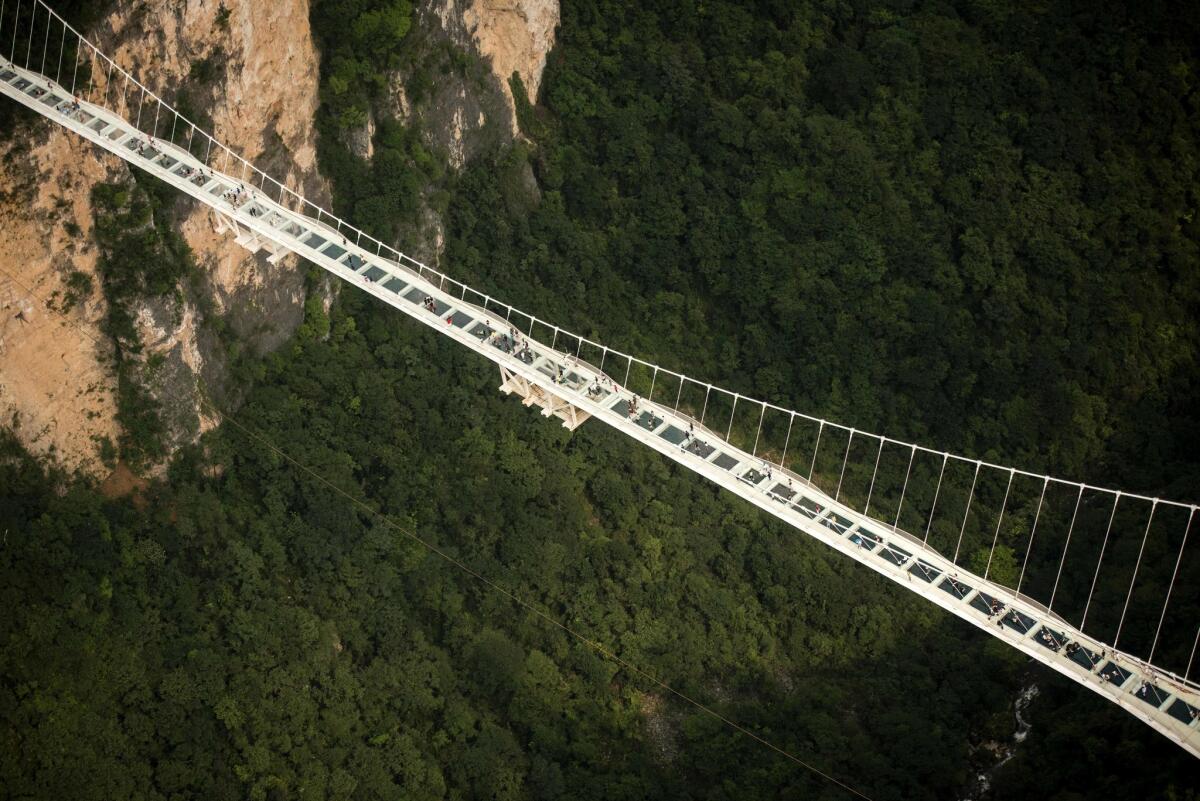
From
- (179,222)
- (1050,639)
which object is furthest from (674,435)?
(179,222)

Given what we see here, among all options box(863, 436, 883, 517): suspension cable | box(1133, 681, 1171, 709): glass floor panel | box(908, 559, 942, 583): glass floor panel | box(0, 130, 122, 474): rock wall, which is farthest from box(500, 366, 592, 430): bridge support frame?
box(1133, 681, 1171, 709): glass floor panel

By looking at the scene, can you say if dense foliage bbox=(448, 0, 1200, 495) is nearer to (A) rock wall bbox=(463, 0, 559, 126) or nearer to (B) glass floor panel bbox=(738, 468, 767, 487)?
(A) rock wall bbox=(463, 0, 559, 126)

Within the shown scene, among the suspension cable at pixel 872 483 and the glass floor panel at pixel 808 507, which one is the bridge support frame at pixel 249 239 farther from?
the suspension cable at pixel 872 483

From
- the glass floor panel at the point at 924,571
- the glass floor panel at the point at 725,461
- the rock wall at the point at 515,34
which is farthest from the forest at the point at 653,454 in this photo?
the glass floor panel at the point at 725,461

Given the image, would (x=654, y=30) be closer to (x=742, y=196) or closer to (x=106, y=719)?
(x=742, y=196)

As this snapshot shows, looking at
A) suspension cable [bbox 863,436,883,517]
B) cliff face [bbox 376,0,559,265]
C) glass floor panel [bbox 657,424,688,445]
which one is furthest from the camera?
cliff face [bbox 376,0,559,265]

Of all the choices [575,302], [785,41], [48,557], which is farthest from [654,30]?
[48,557]
